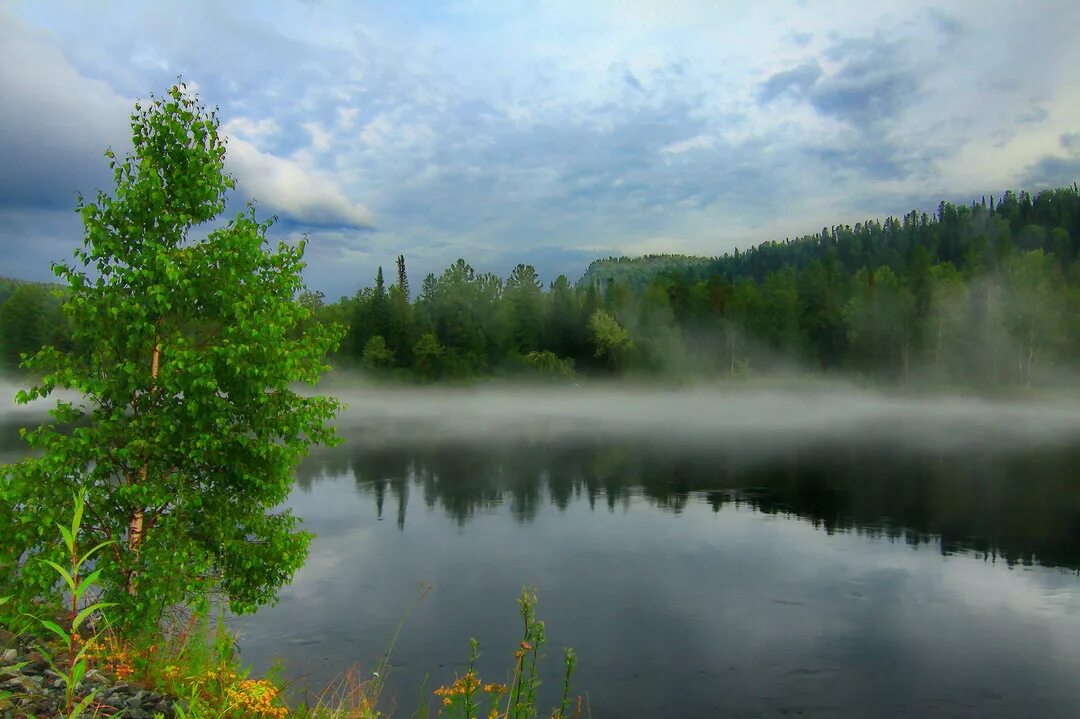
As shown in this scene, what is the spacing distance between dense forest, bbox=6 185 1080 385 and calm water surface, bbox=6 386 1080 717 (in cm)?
6876

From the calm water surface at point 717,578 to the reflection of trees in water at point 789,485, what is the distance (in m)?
0.27

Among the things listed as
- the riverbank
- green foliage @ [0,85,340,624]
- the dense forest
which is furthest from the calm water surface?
the dense forest

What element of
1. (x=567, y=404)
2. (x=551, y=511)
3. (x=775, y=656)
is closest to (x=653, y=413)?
(x=567, y=404)

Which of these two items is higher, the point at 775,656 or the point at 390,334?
the point at 390,334

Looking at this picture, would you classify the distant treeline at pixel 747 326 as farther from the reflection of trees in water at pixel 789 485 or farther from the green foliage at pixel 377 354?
the reflection of trees in water at pixel 789 485

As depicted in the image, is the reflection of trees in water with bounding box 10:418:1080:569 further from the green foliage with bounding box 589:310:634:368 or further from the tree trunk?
the green foliage with bounding box 589:310:634:368

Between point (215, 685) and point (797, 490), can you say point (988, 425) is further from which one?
point (215, 685)

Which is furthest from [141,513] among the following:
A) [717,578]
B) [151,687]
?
[717,578]

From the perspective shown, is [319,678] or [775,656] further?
[775,656]

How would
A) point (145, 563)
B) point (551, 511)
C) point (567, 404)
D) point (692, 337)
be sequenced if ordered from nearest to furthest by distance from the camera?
point (145, 563) → point (551, 511) → point (567, 404) → point (692, 337)

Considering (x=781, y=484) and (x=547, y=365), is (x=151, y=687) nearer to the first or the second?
Result: (x=781, y=484)

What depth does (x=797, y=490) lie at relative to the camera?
1972 inches

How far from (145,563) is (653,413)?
324 ft

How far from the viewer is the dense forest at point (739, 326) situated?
122 meters
